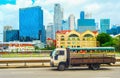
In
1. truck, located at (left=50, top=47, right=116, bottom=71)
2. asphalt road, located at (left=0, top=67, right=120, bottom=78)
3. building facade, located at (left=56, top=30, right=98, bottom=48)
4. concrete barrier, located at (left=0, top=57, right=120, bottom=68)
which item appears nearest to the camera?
asphalt road, located at (left=0, top=67, right=120, bottom=78)

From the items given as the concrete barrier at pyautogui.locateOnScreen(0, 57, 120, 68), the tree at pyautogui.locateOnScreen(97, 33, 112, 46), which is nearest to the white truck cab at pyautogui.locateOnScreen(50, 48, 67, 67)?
the concrete barrier at pyautogui.locateOnScreen(0, 57, 120, 68)

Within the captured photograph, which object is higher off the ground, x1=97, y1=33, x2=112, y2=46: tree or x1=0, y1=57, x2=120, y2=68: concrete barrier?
x1=97, y1=33, x2=112, y2=46: tree

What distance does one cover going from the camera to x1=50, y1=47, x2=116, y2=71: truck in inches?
1115

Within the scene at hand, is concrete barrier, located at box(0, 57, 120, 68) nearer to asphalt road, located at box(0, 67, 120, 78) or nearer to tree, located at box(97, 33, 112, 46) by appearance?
asphalt road, located at box(0, 67, 120, 78)

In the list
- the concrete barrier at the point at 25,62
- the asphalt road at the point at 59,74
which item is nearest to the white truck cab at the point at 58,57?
the asphalt road at the point at 59,74

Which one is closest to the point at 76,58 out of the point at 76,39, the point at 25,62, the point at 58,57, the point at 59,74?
the point at 58,57

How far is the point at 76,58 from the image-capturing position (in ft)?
95.7

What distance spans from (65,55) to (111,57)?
446cm

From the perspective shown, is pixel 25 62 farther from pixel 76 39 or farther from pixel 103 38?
pixel 76 39

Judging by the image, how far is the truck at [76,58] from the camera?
28.3m

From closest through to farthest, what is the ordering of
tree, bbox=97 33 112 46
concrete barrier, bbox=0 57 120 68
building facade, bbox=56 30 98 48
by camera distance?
concrete barrier, bbox=0 57 120 68
tree, bbox=97 33 112 46
building facade, bbox=56 30 98 48

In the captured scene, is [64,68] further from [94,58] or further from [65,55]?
[94,58]

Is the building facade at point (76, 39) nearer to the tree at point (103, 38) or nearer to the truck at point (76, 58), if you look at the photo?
the tree at point (103, 38)

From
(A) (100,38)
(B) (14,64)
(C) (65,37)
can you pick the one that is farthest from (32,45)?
(B) (14,64)
